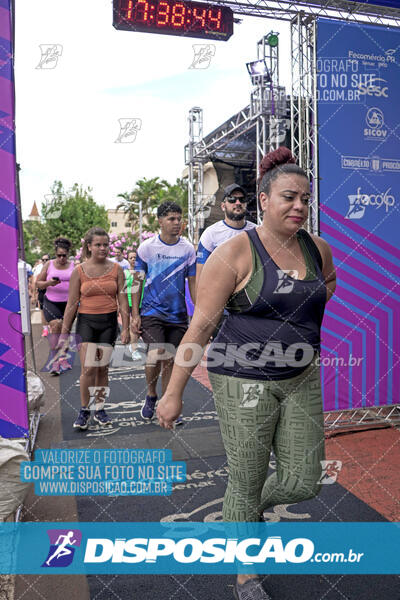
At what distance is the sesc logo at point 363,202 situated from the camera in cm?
447

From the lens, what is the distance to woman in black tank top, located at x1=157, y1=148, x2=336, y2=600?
206 cm

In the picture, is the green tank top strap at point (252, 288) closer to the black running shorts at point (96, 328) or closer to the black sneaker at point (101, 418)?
the black running shorts at point (96, 328)

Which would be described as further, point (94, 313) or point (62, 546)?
point (94, 313)

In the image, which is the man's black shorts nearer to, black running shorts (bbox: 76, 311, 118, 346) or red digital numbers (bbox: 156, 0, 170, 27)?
black running shorts (bbox: 76, 311, 118, 346)

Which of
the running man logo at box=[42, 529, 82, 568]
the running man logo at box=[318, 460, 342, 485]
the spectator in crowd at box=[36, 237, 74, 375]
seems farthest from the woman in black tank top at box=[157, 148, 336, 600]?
the spectator in crowd at box=[36, 237, 74, 375]

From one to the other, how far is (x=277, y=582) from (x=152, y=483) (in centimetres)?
131

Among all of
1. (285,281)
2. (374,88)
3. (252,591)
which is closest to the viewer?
(285,281)

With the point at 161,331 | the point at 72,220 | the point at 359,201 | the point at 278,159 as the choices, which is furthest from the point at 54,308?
the point at 72,220

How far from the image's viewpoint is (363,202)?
4504 mm

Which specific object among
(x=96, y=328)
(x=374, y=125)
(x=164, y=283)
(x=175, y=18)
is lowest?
(x=96, y=328)

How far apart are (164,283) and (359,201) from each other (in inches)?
73.2

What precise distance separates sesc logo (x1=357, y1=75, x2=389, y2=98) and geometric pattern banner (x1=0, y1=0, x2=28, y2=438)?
2.83 meters

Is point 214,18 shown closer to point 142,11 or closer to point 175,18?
point 175,18

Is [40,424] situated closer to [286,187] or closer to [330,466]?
[330,466]
